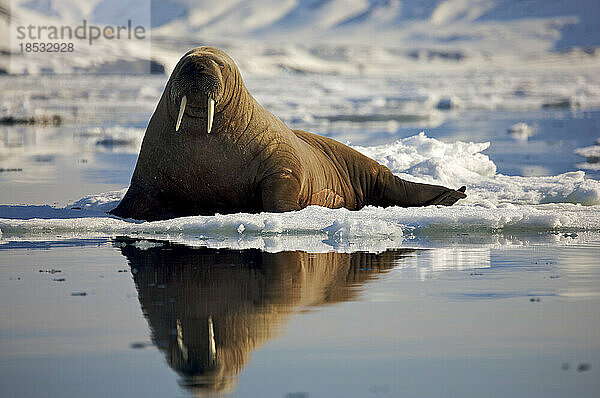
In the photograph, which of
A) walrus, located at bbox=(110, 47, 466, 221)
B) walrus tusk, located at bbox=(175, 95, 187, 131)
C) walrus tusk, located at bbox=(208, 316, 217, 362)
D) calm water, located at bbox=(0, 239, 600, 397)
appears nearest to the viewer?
calm water, located at bbox=(0, 239, 600, 397)

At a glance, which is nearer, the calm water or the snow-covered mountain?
the calm water

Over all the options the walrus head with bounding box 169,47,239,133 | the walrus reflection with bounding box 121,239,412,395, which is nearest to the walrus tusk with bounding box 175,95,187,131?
the walrus head with bounding box 169,47,239,133

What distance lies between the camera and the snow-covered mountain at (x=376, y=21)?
131 meters

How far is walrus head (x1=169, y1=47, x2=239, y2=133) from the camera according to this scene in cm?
753

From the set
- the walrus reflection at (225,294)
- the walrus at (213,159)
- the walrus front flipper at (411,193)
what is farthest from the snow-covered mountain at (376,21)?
the walrus reflection at (225,294)

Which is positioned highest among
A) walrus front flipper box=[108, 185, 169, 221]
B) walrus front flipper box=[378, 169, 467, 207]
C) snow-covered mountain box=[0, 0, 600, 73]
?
snow-covered mountain box=[0, 0, 600, 73]

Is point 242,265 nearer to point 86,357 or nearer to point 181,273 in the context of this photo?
point 181,273

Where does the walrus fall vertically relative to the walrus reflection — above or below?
above

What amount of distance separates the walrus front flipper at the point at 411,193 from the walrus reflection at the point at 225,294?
143 inches

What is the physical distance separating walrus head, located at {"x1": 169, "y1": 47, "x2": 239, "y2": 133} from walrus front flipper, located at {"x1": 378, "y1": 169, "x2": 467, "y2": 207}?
2.50m

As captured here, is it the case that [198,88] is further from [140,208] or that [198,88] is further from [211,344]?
[211,344]

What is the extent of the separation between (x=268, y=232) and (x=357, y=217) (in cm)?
63

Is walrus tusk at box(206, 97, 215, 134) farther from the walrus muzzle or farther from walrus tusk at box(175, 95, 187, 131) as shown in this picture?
walrus tusk at box(175, 95, 187, 131)

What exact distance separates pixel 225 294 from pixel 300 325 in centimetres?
68
